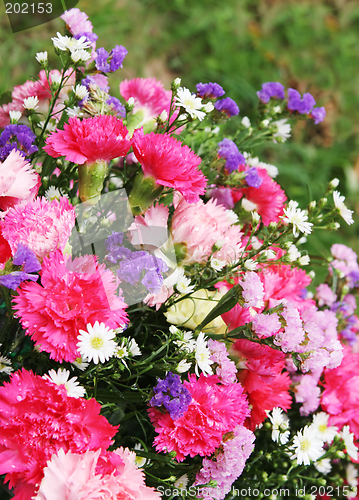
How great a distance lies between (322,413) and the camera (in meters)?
0.75

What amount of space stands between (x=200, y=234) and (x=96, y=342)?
0.69 ft

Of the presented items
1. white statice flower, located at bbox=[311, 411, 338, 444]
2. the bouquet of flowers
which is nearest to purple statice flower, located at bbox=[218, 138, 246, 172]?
the bouquet of flowers

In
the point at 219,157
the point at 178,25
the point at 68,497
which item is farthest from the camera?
the point at 178,25

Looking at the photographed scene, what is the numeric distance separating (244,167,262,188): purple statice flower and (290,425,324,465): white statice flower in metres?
0.39

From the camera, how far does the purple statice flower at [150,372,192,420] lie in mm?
558

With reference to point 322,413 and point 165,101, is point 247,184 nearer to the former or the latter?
point 165,101

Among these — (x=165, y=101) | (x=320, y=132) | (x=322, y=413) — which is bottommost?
(x=322, y=413)

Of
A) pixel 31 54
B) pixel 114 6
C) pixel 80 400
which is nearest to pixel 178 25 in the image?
pixel 114 6

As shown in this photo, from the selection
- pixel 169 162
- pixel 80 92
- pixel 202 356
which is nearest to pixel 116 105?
pixel 80 92

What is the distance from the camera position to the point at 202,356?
571 mm

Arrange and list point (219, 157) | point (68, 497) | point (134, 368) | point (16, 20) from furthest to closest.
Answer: point (16, 20) → point (219, 157) → point (134, 368) → point (68, 497)

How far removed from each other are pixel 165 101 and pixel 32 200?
30 centimetres

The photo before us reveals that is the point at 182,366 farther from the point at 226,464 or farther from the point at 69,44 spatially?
the point at 69,44

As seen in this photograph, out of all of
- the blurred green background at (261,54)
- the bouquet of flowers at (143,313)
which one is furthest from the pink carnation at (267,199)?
the blurred green background at (261,54)
